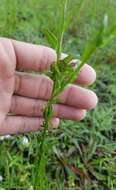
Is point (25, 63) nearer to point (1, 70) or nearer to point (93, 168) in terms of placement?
point (1, 70)

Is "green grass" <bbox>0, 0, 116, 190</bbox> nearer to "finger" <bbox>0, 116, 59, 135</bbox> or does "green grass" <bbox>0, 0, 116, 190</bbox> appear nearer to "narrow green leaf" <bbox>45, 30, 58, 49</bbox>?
"finger" <bbox>0, 116, 59, 135</bbox>

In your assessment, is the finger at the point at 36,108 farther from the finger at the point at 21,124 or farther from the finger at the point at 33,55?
Result: the finger at the point at 33,55

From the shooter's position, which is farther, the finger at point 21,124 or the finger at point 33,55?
the finger at point 21,124

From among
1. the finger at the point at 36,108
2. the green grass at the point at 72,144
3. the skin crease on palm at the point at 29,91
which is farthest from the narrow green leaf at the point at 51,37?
the finger at the point at 36,108

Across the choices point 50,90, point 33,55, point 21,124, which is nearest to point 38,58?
point 33,55

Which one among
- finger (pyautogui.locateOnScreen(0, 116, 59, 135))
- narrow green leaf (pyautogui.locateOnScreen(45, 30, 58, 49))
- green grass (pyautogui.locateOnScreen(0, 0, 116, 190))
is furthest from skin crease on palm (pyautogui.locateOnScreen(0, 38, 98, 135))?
narrow green leaf (pyautogui.locateOnScreen(45, 30, 58, 49))

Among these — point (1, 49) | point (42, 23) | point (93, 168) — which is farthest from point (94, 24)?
point (1, 49)
